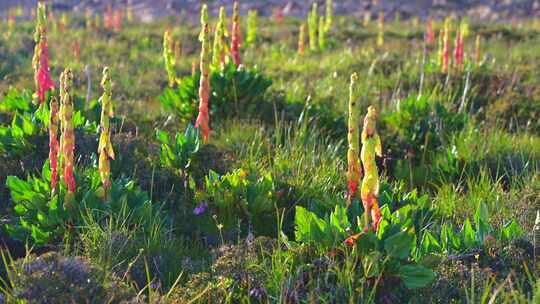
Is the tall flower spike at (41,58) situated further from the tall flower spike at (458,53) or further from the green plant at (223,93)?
the tall flower spike at (458,53)

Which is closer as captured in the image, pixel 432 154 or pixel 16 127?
pixel 16 127

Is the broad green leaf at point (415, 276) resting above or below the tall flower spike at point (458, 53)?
below

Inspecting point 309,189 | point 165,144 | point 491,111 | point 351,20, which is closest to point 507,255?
point 309,189

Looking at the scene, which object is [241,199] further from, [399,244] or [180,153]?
[399,244]

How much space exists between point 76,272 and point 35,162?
1773 millimetres

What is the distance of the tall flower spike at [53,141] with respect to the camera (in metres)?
3.19

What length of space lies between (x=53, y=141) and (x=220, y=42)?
2.35 meters

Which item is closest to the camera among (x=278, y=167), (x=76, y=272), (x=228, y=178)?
(x=76, y=272)

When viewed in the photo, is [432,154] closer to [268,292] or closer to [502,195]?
[502,195]

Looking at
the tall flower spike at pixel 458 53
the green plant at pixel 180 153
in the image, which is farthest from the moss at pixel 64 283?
the tall flower spike at pixel 458 53

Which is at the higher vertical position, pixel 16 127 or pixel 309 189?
pixel 16 127

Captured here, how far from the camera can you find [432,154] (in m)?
4.95

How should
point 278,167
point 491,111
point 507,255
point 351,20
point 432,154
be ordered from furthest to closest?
point 351,20 < point 491,111 < point 432,154 < point 278,167 < point 507,255

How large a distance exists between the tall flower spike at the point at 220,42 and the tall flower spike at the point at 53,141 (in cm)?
198
